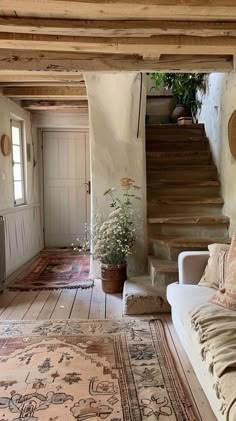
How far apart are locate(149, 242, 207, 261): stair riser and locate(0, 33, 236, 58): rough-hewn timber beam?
5.93 feet

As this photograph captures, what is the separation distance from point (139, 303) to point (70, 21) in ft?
7.42

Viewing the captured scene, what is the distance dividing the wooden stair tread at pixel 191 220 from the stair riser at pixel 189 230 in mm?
49

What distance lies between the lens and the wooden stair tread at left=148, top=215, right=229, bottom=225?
159 inches

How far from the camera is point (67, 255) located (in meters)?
5.84

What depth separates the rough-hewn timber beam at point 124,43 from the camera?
2.75 meters

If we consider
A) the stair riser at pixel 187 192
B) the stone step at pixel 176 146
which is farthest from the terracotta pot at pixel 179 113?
the stair riser at pixel 187 192

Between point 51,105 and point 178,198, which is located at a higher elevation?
point 51,105

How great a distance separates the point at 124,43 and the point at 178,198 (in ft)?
7.13

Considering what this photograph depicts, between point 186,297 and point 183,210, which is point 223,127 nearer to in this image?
point 183,210

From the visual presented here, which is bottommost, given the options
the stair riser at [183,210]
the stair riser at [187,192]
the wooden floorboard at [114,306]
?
the wooden floorboard at [114,306]

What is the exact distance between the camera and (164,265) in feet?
11.8

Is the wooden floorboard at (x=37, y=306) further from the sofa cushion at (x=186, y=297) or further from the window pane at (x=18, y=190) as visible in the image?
the window pane at (x=18, y=190)

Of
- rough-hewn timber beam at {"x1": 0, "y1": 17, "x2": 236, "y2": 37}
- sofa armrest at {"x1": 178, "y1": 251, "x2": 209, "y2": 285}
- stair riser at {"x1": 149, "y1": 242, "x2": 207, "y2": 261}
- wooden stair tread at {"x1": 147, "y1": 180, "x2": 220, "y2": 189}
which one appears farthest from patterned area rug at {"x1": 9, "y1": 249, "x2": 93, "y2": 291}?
rough-hewn timber beam at {"x1": 0, "y1": 17, "x2": 236, "y2": 37}

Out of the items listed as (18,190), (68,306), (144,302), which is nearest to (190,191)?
(144,302)
